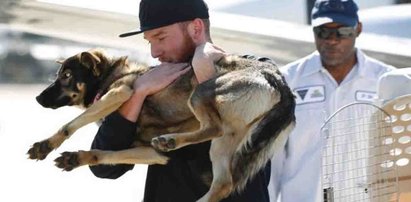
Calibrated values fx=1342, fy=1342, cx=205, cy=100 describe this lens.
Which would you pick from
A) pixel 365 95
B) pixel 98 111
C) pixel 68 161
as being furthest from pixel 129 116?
pixel 365 95

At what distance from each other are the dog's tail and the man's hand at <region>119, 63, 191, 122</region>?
328mm

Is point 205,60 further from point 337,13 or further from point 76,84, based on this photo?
point 337,13

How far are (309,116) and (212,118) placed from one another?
1926mm

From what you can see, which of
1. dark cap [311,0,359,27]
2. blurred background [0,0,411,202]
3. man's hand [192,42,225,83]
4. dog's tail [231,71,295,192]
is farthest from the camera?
blurred background [0,0,411,202]

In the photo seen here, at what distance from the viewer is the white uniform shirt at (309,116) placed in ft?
19.4

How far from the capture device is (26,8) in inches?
457

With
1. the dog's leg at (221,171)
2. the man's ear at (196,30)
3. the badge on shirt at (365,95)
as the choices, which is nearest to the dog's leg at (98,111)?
the man's ear at (196,30)

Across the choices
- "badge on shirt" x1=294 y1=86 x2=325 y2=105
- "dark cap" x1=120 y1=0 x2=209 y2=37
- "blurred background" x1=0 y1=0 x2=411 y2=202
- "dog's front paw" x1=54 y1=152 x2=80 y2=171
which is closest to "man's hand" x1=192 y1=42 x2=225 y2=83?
"dark cap" x1=120 y1=0 x2=209 y2=37

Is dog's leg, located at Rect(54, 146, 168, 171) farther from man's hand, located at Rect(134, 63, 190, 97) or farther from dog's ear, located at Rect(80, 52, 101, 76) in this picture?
dog's ear, located at Rect(80, 52, 101, 76)

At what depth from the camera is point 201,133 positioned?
4082 millimetres

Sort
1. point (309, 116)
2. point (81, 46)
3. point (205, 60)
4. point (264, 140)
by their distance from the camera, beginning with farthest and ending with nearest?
point (81, 46), point (309, 116), point (205, 60), point (264, 140)

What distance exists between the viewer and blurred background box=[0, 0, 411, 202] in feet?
31.3

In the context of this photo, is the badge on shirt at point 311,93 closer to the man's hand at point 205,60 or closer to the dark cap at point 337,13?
the dark cap at point 337,13

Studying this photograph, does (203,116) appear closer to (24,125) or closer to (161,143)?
(161,143)
